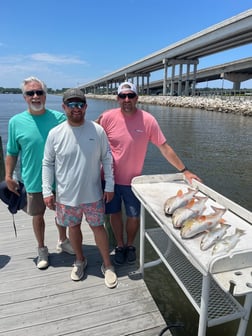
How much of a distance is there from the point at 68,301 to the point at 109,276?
0.49 metres

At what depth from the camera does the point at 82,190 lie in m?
2.66

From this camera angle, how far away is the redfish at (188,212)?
204 cm

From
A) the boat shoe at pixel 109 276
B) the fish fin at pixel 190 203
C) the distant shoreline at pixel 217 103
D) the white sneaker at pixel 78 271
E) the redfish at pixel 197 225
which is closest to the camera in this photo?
the redfish at pixel 197 225

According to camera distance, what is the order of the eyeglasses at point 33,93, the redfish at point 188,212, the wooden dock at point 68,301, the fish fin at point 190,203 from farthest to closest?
the eyeglasses at point 33,93
the wooden dock at point 68,301
the fish fin at point 190,203
the redfish at point 188,212

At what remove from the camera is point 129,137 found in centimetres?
292

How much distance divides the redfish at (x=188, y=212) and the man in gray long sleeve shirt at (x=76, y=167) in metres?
0.86

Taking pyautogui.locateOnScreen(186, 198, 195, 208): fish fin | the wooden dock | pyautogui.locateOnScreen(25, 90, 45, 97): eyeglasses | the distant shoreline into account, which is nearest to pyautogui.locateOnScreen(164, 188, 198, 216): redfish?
pyautogui.locateOnScreen(186, 198, 195, 208): fish fin

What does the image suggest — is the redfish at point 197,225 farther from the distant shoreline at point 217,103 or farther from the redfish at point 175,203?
the distant shoreline at point 217,103

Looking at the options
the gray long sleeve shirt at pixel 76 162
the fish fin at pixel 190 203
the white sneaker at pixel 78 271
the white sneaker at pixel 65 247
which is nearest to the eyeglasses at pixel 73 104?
the gray long sleeve shirt at pixel 76 162

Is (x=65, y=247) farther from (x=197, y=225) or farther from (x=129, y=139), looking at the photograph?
(x=197, y=225)

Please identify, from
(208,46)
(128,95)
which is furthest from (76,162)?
(208,46)

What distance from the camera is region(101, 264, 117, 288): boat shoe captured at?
2891 millimetres

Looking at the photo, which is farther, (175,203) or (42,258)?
(42,258)

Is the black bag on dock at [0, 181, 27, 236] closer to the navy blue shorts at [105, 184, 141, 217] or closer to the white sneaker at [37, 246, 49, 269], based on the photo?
the white sneaker at [37, 246, 49, 269]
